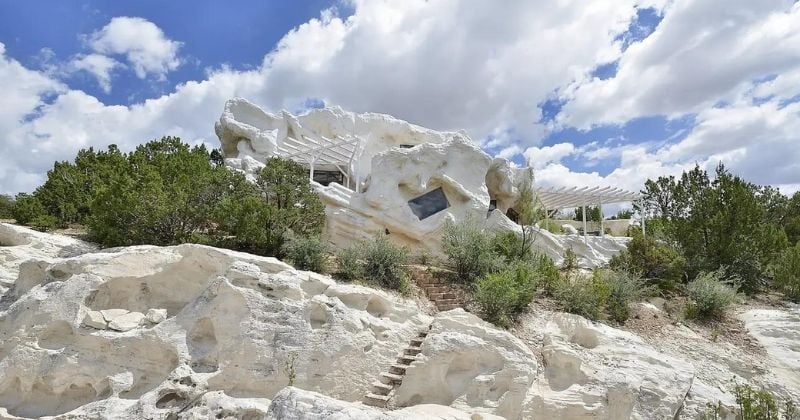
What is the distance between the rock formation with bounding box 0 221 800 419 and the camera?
9.38 m

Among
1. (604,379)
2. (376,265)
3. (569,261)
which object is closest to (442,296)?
(376,265)

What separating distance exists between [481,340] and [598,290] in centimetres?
454

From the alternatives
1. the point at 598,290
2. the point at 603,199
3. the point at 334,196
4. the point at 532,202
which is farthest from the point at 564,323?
the point at 603,199

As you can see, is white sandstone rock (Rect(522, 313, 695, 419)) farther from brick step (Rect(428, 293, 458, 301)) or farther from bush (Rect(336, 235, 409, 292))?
bush (Rect(336, 235, 409, 292))

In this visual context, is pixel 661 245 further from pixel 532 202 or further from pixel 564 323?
pixel 564 323

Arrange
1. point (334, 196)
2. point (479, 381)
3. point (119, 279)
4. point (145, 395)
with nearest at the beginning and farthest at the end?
point (145, 395)
point (479, 381)
point (119, 279)
point (334, 196)

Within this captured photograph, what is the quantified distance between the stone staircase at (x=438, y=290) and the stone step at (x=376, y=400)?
384 cm

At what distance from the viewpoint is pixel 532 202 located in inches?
734

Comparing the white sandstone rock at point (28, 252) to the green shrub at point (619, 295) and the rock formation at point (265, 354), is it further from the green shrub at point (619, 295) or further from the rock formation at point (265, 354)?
the green shrub at point (619, 295)

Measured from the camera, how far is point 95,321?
33.1 feet

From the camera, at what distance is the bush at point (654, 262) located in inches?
672

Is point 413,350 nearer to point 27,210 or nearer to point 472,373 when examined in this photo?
point 472,373

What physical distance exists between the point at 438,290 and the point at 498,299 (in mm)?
2172

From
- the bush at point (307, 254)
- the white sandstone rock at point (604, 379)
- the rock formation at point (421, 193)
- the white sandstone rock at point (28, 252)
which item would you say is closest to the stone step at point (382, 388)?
the white sandstone rock at point (604, 379)
